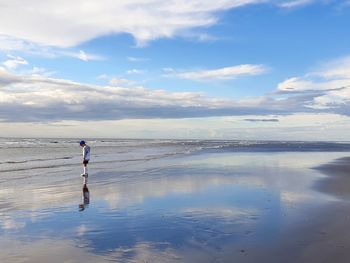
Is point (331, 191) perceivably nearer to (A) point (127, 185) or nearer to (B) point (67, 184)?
(A) point (127, 185)

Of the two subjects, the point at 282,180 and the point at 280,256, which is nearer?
the point at 280,256

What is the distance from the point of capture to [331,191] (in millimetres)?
16938

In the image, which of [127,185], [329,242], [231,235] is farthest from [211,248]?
[127,185]

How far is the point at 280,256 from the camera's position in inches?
312

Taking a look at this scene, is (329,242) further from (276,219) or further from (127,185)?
(127,185)

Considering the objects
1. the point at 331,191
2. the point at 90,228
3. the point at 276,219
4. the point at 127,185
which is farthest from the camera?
the point at 127,185

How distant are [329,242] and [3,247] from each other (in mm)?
6822

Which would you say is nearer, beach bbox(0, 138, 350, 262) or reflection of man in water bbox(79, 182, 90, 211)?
beach bbox(0, 138, 350, 262)

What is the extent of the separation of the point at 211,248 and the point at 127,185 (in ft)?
33.5

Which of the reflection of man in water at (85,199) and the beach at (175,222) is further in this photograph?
the reflection of man in water at (85,199)

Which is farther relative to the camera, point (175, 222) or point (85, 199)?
point (85, 199)

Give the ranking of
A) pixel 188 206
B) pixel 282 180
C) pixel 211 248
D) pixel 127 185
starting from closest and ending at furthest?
pixel 211 248 → pixel 188 206 → pixel 127 185 → pixel 282 180

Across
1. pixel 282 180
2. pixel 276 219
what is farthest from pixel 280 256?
pixel 282 180

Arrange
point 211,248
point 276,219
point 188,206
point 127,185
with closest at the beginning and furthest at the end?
point 211,248 < point 276,219 < point 188,206 < point 127,185
